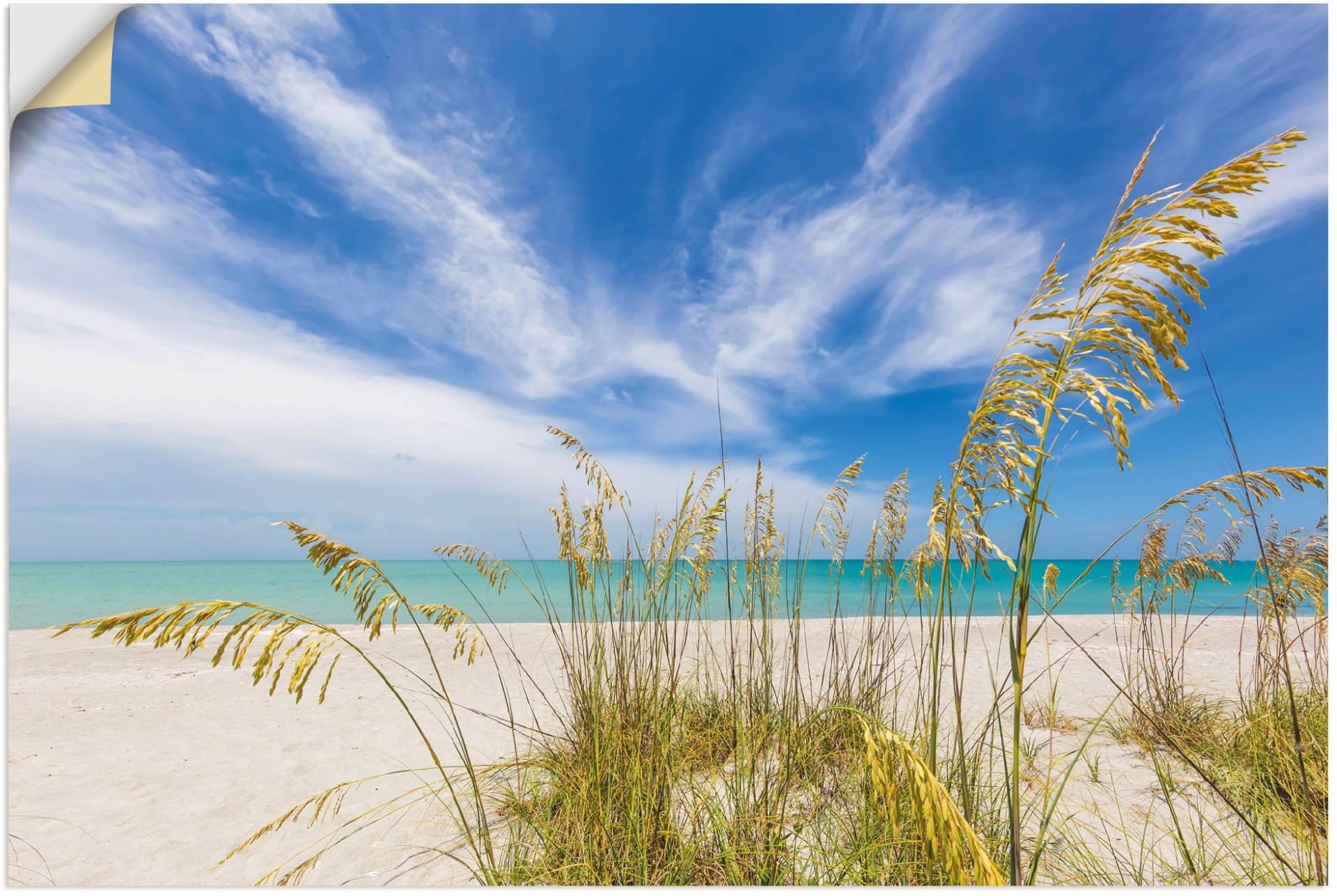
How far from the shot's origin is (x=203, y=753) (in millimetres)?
4008

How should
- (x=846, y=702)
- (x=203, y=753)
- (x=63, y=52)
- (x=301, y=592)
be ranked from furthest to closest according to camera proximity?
(x=301, y=592) < (x=203, y=753) < (x=846, y=702) < (x=63, y=52)

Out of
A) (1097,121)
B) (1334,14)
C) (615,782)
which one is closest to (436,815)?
(615,782)

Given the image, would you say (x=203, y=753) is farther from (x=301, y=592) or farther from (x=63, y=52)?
(x=301, y=592)

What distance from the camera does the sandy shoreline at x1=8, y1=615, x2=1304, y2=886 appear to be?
2576 mm

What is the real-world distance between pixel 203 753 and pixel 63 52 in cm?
442

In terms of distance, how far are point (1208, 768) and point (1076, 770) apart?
0.56 meters

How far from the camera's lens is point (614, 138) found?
2.96 meters

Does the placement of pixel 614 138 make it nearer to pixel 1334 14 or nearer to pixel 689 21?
pixel 689 21

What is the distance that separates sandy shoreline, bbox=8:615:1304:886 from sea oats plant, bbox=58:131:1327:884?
35 centimetres

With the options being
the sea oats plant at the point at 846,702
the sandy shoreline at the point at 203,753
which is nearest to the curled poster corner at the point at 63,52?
the sea oats plant at the point at 846,702

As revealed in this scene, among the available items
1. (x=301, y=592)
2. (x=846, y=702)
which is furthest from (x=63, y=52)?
(x=301, y=592)

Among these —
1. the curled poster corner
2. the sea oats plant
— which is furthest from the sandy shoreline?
the curled poster corner

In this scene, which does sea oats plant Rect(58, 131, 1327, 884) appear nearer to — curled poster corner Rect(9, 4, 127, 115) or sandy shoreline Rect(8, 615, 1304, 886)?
sandy shoreline Rect(8, 615, 1304, 886)

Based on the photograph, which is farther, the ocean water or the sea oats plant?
the ocean water
